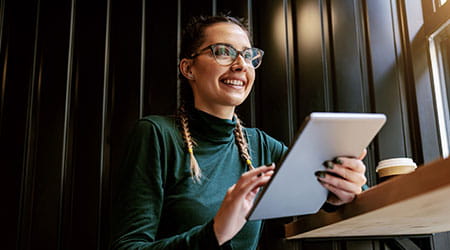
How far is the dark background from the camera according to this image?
1528mm

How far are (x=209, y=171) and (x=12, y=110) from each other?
90 centimetres

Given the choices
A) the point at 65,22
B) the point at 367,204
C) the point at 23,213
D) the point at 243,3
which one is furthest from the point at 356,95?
the point at 23,213

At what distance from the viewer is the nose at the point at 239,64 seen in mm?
1173

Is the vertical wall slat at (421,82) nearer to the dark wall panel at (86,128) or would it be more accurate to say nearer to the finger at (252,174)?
the finger at (252,174)

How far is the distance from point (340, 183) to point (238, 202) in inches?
7.3

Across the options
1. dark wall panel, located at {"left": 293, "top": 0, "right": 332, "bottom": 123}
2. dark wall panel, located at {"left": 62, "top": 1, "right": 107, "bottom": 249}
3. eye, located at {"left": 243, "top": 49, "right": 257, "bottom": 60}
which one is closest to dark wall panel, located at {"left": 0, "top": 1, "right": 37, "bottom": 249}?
dark wall panel, located at {"left": 62, "top": 1, "right": 107, "bottom": 249}

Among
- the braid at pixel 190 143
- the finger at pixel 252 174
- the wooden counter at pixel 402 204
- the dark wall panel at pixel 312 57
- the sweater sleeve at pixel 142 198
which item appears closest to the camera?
the wooden counter at pixel 402 204

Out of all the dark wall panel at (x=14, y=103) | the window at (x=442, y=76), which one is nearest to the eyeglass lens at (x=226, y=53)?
the window at (x=442, y=76)

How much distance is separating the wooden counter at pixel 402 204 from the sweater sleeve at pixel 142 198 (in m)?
0.28

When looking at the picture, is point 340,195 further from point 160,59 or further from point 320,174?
point 160,59

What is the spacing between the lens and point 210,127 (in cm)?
121

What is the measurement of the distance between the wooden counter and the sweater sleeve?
0.90ft

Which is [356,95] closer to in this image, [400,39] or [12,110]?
[400,39]

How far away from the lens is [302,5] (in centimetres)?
170
